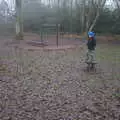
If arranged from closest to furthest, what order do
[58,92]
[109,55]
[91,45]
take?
[58,92] → [91,45] → [109,55]

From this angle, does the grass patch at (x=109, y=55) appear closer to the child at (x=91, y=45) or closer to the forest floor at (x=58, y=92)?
the forest floor at (x=58, y=92)

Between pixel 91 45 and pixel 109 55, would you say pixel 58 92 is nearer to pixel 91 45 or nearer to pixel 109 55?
pixel 91 45

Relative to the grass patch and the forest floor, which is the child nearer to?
the forest floor

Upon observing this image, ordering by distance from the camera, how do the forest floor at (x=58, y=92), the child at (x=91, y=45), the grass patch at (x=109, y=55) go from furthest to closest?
the grass patch at (x=109, y=55), the child at (x=91, y=45), the forest floor at (x=58, y=92)

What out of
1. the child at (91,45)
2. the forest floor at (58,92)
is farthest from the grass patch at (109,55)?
the child at (91,45)

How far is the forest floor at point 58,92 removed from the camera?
4.82 m

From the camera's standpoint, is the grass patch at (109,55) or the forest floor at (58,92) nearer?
the forest floor at (58,92)

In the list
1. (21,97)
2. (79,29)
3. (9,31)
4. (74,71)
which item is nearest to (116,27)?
(79,29)

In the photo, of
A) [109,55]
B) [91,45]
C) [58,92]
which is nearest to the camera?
[58,92]

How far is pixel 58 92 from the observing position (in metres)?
6.26

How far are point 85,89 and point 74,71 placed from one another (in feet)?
8.02

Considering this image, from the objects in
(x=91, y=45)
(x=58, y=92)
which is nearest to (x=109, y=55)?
(x=91, y=45)

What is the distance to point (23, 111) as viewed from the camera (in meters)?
4.91

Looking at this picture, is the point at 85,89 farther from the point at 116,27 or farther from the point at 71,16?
the point at 71,16
